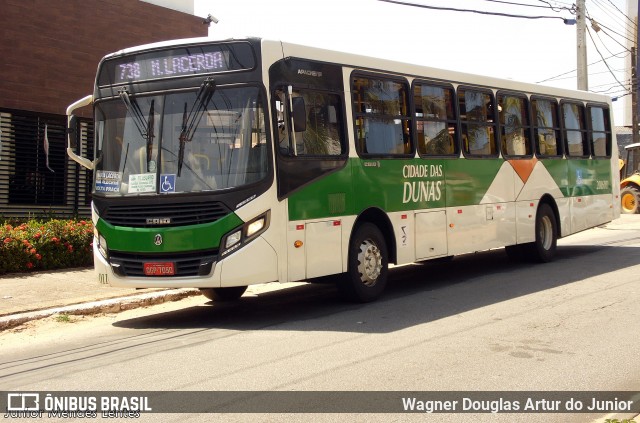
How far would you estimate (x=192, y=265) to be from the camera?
29.2 ft

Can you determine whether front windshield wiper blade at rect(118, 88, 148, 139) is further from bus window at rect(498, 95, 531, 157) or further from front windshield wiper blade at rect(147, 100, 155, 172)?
bus window at rect(498, 95, 531, 157)

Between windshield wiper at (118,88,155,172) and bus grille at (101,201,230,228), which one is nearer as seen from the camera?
bus grille at (101,201,230,228)

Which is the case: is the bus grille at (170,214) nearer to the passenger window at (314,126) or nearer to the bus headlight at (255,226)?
the bus headlight at (255,226)

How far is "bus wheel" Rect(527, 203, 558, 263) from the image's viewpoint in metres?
Answer: 14.9

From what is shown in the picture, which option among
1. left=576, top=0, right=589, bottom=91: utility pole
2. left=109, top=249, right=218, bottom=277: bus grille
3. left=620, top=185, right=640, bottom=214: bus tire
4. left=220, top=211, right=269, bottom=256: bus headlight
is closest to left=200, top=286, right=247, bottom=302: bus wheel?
left=109, top=249, right=218, bottom=277: bus grille

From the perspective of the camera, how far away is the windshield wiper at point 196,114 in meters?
8.99

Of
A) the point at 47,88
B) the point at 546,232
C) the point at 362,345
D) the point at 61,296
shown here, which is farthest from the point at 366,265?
the point at 47,88

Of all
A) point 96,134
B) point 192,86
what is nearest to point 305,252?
point 192,86

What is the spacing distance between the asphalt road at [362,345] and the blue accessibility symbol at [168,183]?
5.58 ft

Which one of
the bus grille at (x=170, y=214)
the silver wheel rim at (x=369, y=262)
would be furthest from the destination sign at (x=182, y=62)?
the silver wheel rim at (x=369, y=262)

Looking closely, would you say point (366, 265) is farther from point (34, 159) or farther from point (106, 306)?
point (34, 159)

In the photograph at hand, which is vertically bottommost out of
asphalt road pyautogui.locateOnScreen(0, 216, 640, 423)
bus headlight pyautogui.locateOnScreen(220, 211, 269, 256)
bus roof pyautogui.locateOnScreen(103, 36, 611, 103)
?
asphalt road pyautogui.locateOnScreen(0, 216, 640, 423)

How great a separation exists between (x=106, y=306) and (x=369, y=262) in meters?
3.79

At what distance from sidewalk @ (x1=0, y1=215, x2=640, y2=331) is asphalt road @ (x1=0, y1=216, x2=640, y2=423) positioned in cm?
21
